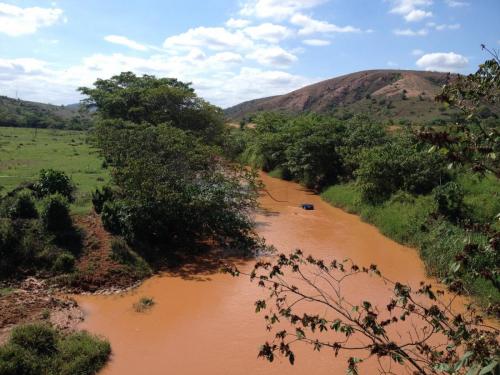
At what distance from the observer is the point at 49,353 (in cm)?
846

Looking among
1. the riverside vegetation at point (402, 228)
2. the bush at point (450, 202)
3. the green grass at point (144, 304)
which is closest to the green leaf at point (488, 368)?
the riverside vegetation at point (402, 228)

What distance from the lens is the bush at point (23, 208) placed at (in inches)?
525

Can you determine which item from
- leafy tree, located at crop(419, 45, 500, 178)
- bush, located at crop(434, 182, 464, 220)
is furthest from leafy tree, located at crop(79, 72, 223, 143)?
leafy tree, located at crop(419, 45, 500, 178)

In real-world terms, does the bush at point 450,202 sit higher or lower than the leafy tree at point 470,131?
lower

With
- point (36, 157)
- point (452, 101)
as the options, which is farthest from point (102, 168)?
point (452, 101)

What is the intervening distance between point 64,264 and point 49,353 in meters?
4.20

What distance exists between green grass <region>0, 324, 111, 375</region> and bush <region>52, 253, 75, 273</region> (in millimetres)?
3322

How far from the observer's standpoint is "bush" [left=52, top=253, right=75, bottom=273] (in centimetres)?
1222

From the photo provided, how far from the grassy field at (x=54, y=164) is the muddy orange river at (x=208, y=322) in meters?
4.87

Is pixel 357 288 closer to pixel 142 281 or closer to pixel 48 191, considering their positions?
pixel 142 281

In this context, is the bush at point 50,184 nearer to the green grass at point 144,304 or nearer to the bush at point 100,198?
the bush at point 100,198

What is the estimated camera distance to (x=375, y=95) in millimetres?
84500

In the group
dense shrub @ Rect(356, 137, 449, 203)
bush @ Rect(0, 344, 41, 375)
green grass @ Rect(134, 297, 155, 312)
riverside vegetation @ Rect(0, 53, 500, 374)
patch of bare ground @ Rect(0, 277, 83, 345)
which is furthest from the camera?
dense shrub @ Rect(356, 137, 449, 203)

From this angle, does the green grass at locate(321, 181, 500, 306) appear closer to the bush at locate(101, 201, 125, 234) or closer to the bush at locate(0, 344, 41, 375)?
the bush at locate(101, 201, 125, 234)
